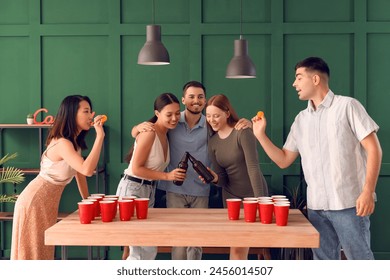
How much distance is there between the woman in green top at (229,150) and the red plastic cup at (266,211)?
691 mm

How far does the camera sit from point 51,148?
328cm

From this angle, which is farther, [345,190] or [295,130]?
[295,130]

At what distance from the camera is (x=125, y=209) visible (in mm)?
2859

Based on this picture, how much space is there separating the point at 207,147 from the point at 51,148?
1.24 metres

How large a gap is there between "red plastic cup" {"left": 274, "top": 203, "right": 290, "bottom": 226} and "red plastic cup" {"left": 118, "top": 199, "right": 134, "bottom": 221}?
76 centimetres

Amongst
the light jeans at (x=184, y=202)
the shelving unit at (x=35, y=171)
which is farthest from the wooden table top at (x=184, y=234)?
the shelving unit at (x=35, y=171)

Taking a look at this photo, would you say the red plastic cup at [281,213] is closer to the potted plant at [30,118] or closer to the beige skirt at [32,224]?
the beige skirt at [32,224]

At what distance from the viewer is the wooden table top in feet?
8.60

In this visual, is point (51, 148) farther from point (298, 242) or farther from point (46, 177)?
point (298, 242)

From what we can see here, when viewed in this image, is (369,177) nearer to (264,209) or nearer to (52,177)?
(264,209)

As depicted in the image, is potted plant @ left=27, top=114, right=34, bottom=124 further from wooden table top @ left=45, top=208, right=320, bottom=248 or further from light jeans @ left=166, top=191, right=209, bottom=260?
wooden table top @ left=45, top=208, right=320, bottom=248

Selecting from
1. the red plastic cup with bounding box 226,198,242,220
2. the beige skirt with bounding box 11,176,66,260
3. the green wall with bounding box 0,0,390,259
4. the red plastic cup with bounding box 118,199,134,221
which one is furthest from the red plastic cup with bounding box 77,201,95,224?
the green wall with bounding box 0,0,390,259

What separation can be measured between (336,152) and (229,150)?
79 centimetres
